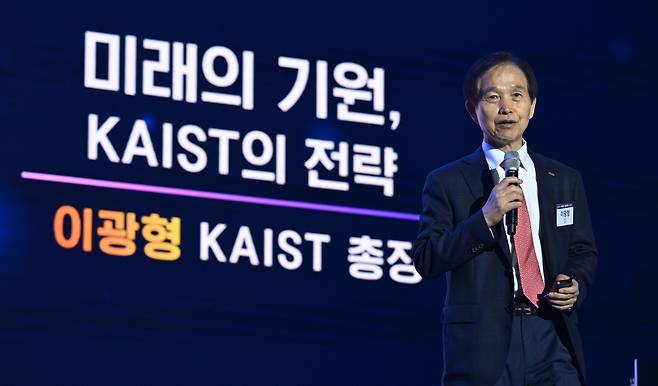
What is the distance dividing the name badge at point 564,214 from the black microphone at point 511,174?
0.13 meters

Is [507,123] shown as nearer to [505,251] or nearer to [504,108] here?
[504,108]

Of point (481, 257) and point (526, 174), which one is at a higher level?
point (526, 174)

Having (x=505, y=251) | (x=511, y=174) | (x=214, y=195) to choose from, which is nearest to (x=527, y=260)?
(x=505, y=251)

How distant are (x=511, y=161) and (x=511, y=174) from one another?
0.09ft

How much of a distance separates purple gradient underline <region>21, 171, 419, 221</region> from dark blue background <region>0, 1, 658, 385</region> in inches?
0.8

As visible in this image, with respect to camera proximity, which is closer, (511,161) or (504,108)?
(511,161)

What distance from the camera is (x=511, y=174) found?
2.44 meters

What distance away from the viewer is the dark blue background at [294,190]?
428 cm

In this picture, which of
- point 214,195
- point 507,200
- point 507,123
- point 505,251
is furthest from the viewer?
point 214,195

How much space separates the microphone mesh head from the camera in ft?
8.04

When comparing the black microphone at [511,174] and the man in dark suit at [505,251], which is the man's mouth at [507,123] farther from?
the black microphone at [511,174]

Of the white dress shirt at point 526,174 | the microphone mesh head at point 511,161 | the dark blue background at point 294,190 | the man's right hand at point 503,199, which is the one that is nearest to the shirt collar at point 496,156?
the white dress shirt at point 526,174

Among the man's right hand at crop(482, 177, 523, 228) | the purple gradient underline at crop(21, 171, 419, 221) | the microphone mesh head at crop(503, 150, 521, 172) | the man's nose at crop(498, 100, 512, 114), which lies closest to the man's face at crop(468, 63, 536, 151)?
the man's nose at crop(498, 100, 512, 114)

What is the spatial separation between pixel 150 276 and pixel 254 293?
360mm
